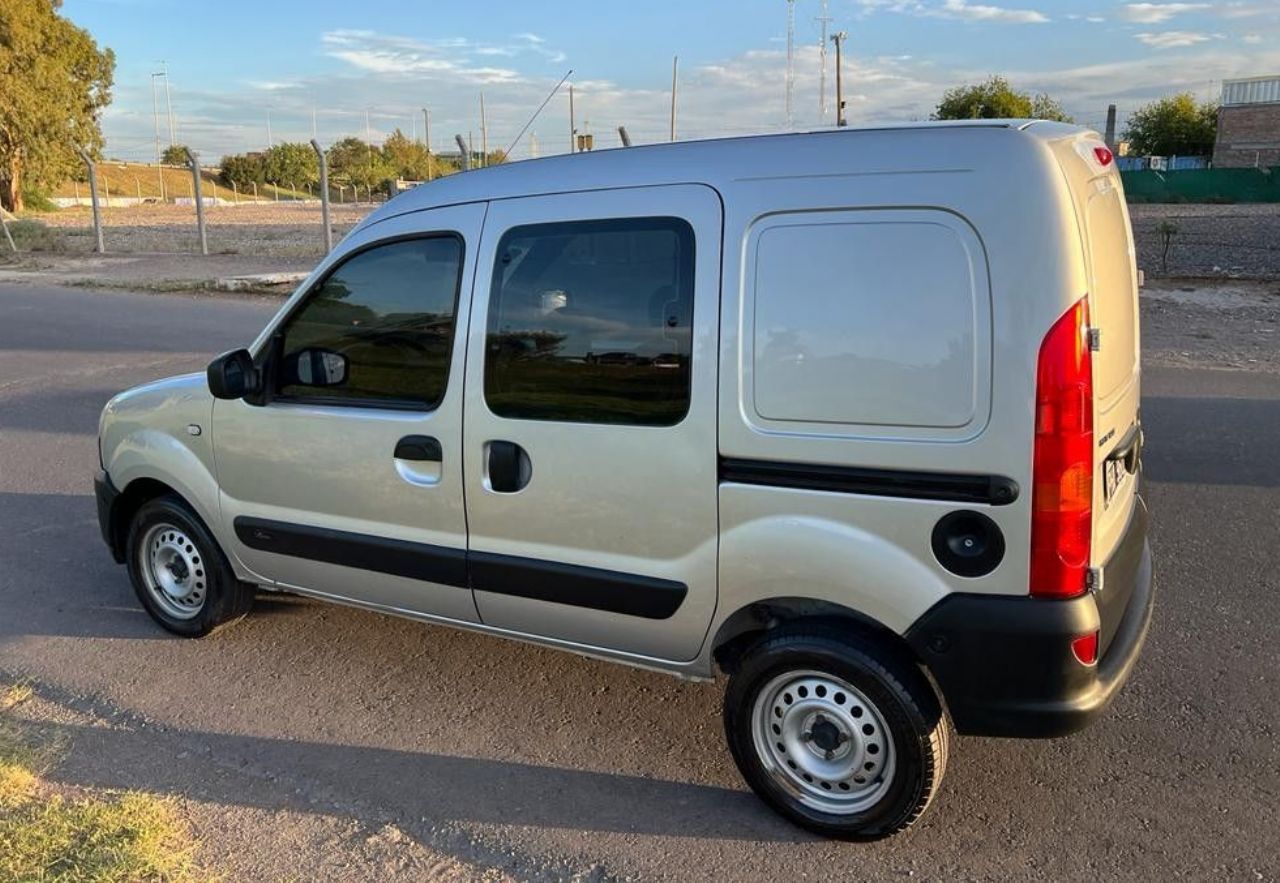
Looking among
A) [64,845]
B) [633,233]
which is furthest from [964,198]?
[64,845]

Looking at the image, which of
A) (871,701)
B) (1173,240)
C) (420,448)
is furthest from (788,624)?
(1173,240)

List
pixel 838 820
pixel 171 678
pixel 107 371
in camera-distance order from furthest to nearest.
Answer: pixel 107 371, pixel 171 678, pixel 838 820

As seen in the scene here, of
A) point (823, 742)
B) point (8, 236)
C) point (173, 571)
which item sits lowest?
point (823, 742)

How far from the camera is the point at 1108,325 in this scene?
2.83 meters

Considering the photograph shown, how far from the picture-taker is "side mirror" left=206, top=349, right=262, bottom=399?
385 cm

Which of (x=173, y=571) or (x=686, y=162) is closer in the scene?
(x=686, y=162)

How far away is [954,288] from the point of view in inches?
102

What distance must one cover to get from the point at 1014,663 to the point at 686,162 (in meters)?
1.72

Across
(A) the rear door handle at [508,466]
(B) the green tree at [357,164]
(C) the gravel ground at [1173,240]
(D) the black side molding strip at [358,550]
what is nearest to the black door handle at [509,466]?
(A) the rear door handle at [508,466]

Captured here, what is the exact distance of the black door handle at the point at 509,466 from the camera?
10.9ft

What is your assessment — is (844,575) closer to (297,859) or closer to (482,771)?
(482,771)

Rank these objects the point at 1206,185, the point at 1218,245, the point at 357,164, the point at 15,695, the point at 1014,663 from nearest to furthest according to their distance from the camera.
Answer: the point at 1014,663
the point at 15,695
the point at 1218,245
the point at 1206,185
the point at 357,164

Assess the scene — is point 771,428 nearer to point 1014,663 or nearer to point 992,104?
point 1014,663

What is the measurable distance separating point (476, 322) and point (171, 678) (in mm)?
2059
